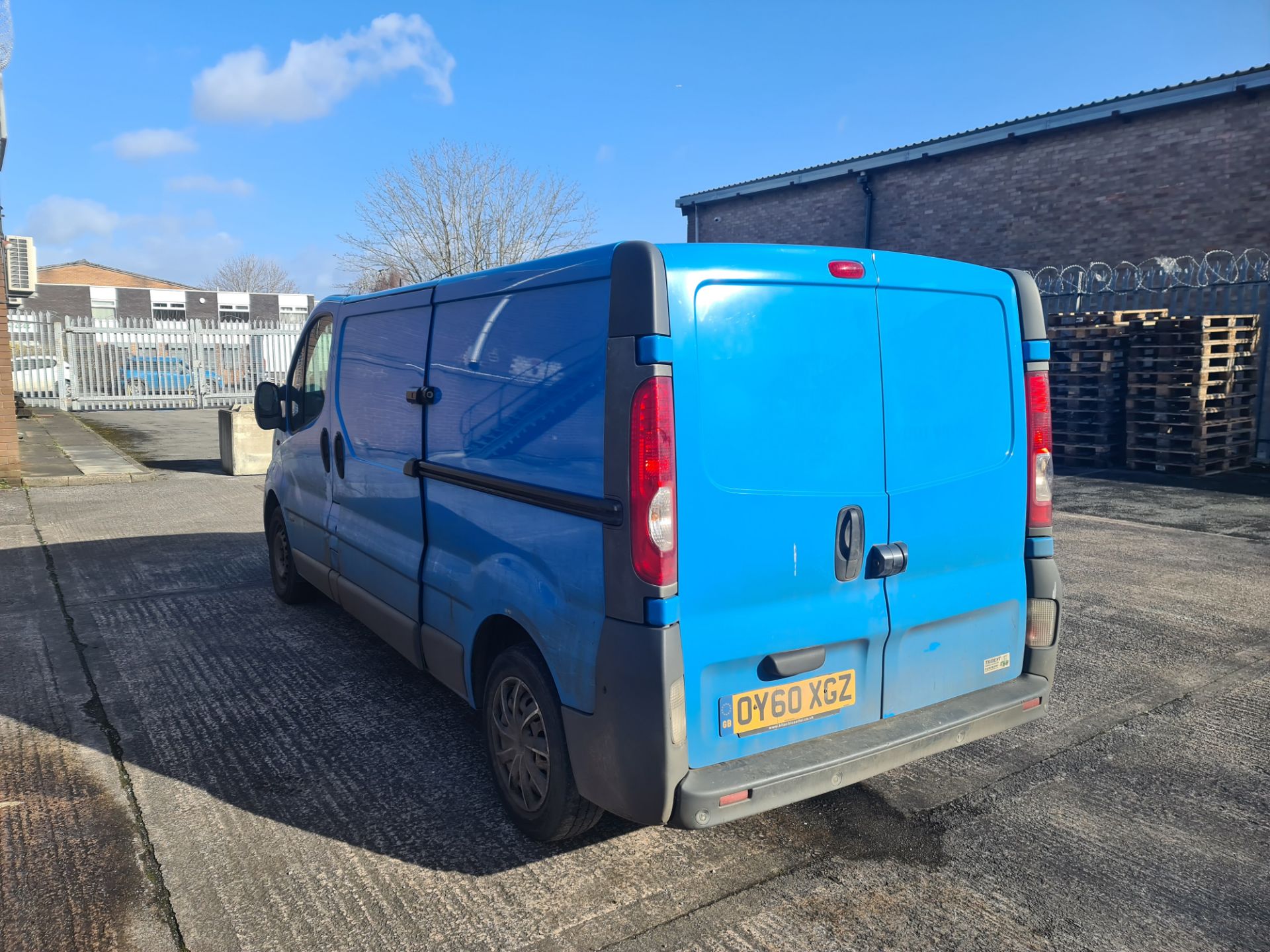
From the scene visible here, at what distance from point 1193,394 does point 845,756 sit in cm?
1106

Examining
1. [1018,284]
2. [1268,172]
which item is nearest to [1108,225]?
[1268,172]

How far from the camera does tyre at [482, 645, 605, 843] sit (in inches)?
124

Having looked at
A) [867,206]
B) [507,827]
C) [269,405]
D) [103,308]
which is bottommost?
[507,827]

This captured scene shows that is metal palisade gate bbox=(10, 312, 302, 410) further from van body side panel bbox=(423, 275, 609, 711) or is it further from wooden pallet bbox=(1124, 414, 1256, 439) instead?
van body side panel bbox=(423, 275, 609, 711)

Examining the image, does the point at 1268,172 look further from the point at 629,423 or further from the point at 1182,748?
the point at 629,423

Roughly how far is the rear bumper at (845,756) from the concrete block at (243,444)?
11602 mm

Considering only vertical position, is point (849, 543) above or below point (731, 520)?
below

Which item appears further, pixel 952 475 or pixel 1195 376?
pixel 1195 376

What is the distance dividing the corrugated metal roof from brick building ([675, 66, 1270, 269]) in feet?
0.09

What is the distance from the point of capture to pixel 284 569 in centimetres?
648

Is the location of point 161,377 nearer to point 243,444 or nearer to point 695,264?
point 243,444

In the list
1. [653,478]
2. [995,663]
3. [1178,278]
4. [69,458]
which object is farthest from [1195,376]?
[69,458]

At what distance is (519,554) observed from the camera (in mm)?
3316

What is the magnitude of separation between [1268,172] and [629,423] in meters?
18.6
